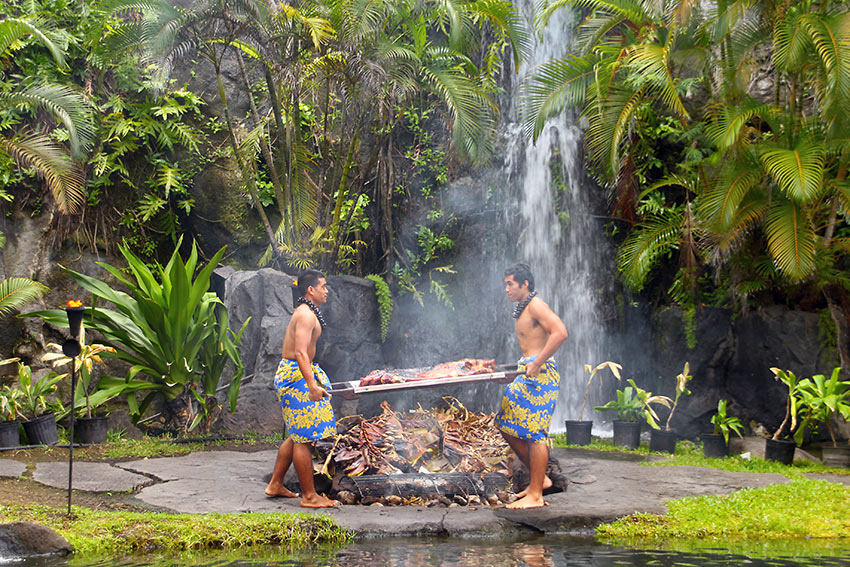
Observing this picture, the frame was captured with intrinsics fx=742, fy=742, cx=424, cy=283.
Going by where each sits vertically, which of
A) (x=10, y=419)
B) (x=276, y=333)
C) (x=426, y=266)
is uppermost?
(x=426, y=266)

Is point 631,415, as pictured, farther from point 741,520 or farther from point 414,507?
point 414,507

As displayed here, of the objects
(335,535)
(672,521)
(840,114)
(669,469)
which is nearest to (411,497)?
(335,535)

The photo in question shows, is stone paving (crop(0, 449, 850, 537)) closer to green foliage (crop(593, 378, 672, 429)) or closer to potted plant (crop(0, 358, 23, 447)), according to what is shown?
potted plant (crop(0, 358, 23, 447))

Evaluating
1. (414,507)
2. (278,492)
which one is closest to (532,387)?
(414,507)

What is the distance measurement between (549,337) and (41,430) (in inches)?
257

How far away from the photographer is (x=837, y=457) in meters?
8.95

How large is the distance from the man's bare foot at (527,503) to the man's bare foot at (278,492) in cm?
187

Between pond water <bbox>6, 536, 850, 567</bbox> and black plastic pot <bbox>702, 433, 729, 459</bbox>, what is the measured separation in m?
4.24

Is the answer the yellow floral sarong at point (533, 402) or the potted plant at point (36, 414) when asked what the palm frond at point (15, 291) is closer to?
the potted plant at point (36, 414)

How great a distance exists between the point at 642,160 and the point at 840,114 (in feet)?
15.4

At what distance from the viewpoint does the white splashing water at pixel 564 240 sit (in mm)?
12914

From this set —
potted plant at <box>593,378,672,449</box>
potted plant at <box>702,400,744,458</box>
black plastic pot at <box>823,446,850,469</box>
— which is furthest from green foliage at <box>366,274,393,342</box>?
black plastic pot at <box>823,446,850,469</box>

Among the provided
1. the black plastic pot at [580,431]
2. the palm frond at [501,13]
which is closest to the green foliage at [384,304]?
the black plastic pot at [580,431]

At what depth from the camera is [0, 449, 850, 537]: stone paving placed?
5.45 metres
